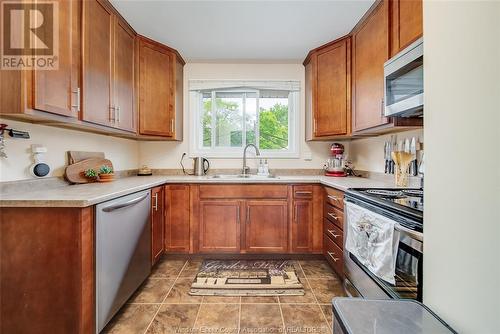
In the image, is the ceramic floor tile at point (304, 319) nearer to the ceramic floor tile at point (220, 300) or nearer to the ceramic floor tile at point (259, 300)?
the ceramic floor tile at point (259, 300)

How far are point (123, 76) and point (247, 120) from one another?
152 centimetres

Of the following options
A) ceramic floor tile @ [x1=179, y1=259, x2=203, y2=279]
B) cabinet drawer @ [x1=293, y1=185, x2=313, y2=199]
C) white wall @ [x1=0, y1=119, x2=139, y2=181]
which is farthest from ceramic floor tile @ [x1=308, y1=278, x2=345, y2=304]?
white wall @ [x1=0, y1=119, x2=139, y2=181]

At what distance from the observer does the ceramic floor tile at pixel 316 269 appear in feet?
7.29

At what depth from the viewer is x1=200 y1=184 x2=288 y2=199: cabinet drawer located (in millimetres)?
2465

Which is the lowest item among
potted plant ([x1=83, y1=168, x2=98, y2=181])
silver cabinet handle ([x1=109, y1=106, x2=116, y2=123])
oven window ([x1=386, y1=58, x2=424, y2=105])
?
potted plant ([x1=83, y1=168, x2=98, y2=181])

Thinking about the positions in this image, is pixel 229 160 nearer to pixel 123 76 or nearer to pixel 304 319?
pixel 123 76

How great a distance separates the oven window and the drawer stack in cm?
85

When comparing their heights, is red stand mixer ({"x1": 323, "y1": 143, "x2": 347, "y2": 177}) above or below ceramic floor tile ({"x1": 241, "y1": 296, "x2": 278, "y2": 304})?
above

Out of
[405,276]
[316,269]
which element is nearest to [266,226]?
[316,269]

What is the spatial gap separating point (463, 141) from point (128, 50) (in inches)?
102

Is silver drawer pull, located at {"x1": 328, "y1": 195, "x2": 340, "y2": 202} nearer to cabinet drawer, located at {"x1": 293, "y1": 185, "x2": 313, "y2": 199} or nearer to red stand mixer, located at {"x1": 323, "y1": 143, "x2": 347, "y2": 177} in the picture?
cabinet drawer, located at {"x1": 293, "y1": 185, "x2": 313, "y2": 199}

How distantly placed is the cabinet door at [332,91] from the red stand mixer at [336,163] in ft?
1.25

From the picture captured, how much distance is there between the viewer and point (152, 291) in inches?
76.5

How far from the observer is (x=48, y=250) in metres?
1.22
